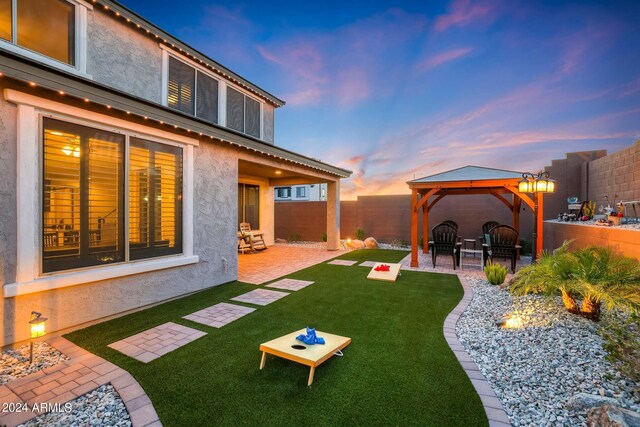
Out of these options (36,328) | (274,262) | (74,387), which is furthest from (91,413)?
(274,262)

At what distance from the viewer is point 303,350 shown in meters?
2.89

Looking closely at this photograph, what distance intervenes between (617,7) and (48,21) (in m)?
14.1

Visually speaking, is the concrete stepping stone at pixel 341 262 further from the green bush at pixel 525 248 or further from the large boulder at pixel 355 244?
the green bush at pixel 525 248

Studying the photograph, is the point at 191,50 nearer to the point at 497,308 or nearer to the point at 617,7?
the point at 497,308

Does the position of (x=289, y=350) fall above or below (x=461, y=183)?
below

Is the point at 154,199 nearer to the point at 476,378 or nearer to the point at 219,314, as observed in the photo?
the point at 219,314

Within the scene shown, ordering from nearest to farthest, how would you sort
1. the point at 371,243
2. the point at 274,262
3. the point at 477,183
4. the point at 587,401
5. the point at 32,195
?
the point at 587,401
the point at 32,195
the point at 477,183
the point at 274,262
the point at 371,243

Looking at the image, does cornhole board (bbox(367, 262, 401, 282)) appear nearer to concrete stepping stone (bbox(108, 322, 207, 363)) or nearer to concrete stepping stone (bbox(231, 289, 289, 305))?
concrete stepping stone (bbox(231, 289, 289, 305))

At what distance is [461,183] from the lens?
7.96 m

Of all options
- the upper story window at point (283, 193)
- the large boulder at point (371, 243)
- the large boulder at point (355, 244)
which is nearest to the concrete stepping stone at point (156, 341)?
the large boulder at point (355, 244)

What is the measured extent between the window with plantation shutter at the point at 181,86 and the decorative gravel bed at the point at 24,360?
20.2ft

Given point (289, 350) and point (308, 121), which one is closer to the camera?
point (289, 350)

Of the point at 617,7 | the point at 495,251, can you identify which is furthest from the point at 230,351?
the point at 617,7

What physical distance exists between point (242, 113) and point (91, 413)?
9285 mm
